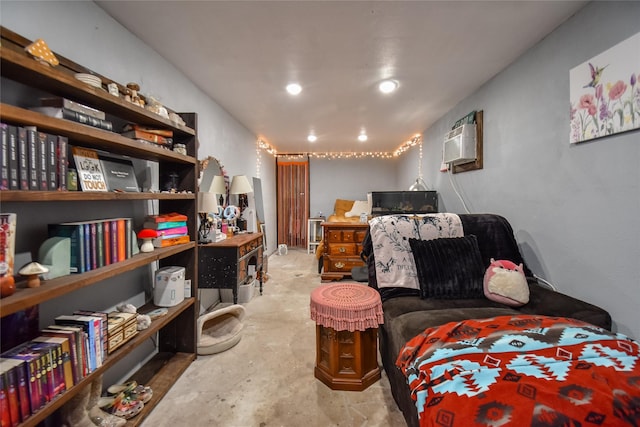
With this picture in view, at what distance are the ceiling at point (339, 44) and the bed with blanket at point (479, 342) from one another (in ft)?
4.06

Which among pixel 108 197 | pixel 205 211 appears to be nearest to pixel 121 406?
pixel 108 197

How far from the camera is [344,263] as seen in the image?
12.1 feet

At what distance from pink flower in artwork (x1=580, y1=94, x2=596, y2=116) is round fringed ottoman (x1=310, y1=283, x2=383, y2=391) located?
1608 mm

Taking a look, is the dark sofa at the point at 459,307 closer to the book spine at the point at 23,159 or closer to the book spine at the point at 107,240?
the book spine at the point at 107,240

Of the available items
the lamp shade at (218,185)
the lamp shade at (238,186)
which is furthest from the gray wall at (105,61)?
the lamp shade at (238,186)

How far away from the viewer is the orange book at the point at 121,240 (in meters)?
1.33

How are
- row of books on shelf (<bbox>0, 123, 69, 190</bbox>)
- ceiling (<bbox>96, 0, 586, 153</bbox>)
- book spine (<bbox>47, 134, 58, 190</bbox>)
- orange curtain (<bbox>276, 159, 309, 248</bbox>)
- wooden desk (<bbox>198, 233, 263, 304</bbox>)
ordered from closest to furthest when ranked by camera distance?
row of books on shelf (<bbox>0, 123, 69, 190</bbox>) → book spine (<bbox>47, 134, 58, 190</bbox>) → ceiling (<bbox>96, 0, 586, 153</bbox>) → wooden desk (<bbox>198, 233, 263, 304</bbox>) → orange curtain (<bbox>276, 159, 309, 248</bbox>)

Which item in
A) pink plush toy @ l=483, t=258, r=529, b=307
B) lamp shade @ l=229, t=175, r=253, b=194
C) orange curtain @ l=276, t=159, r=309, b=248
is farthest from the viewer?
orange curtain @ l=276, t=159, r=309, b=248

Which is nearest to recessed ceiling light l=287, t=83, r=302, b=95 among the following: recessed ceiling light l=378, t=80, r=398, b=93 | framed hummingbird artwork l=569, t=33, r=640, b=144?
recessed ceiling light l=378, t=80, r=398, b=93

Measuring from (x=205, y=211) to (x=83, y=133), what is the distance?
4.56 feet

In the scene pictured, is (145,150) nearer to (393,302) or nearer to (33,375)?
(33,375)

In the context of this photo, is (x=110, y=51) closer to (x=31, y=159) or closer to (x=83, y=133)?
(x=83, y=133)

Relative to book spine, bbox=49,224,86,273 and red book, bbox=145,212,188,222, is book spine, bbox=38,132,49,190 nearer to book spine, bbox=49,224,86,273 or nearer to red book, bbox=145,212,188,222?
book spine, bbox=49,224,86,273

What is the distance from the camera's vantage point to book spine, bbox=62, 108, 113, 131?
1.07m
